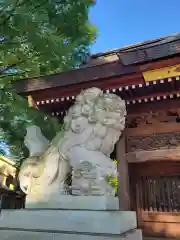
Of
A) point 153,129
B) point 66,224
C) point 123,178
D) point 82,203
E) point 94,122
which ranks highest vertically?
point 153,129

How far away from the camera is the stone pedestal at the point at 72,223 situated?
223cm

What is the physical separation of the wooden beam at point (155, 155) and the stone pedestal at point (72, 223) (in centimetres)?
136

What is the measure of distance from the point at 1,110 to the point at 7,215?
1982mm

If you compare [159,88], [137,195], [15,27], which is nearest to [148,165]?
[137,195]

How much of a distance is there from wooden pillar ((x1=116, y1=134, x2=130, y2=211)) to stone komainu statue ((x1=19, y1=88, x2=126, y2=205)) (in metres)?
0.94

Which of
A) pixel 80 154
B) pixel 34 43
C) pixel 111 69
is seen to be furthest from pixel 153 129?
pixel 34 43

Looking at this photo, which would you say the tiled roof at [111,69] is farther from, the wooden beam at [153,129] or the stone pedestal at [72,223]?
the stone pedestal at [72,223]

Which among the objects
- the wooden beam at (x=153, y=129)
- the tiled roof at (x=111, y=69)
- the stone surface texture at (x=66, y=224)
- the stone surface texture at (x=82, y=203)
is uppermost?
the tiled roof at (x=111, y=69)

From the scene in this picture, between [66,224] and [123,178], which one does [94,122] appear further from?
[123,178]

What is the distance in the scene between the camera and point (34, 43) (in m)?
3.44

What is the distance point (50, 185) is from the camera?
2844 millimetres

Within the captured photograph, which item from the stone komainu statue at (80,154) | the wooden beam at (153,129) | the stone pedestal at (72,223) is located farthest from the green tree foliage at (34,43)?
the stone pedestal at (72,223)

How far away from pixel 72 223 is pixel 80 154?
811 mm

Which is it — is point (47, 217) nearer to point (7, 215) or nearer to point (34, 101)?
point (7, 215)
